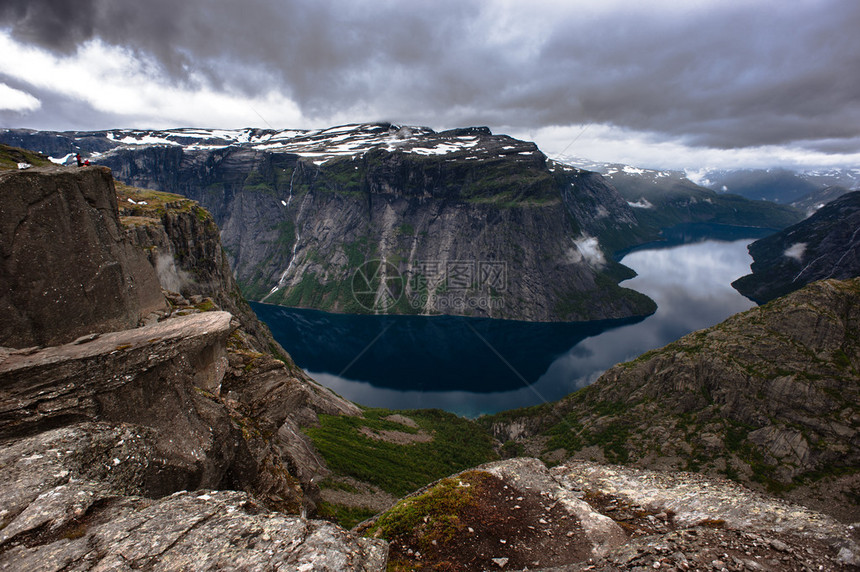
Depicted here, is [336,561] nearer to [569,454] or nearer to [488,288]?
[569,454]

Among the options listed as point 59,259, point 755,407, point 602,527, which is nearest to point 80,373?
point 59,259

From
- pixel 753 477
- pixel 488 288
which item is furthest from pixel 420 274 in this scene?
pixel 753 477

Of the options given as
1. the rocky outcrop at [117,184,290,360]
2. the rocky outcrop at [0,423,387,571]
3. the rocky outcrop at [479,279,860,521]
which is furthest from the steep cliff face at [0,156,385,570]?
the rocky outcrop at [479,279,860,521]

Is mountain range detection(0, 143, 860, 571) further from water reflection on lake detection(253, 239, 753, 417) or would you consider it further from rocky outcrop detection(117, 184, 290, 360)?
water reflection on lake detection(253, 239, 753, 417)

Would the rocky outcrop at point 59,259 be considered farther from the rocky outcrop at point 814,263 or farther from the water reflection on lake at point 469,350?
the rocky outcrop at point 814,263

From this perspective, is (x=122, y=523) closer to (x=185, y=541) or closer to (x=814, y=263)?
(x=185, y=541)

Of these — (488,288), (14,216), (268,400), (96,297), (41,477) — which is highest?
(14,216)
